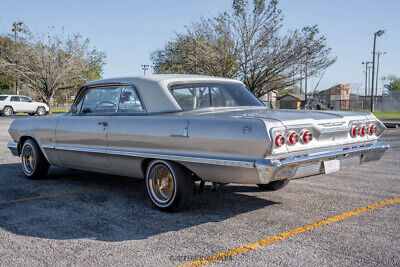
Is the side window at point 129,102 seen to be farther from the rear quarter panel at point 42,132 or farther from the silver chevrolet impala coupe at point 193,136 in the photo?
the rear quarter panel at point 42,132

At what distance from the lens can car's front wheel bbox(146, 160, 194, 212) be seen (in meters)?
4.52

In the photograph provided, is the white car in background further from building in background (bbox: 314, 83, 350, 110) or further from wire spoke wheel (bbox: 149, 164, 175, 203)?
wire spoke wheel (bbox: 149, 164, 175, 203)

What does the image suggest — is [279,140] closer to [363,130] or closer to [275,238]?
[275,238]

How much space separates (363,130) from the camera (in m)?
4.95

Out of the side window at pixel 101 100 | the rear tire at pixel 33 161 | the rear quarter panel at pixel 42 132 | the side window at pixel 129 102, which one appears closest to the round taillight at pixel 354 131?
the side window at pixel 129 102

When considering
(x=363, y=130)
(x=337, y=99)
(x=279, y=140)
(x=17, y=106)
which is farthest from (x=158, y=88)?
(x=337, y=99)

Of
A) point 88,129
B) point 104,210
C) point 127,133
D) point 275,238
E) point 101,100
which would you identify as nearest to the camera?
point 275,238

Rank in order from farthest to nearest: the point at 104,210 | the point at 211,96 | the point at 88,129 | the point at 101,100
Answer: the point at 101,100, the point at 88,129, the point at 211,96, the point at 104,210

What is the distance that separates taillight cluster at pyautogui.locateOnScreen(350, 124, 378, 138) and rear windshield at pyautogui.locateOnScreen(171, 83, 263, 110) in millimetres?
1239

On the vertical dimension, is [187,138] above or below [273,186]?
above

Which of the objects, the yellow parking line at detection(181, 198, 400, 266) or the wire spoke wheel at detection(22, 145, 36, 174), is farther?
the wire spoke wheel at detection(22, 145, 36, 174)

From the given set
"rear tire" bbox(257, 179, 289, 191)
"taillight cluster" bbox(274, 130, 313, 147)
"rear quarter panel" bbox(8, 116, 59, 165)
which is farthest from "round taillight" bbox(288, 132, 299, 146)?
"rear quarter panel" bbox(8, 116, 59, 165)

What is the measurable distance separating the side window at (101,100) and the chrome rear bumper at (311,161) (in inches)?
92.0

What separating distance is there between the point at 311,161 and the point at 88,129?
2.88 meters
